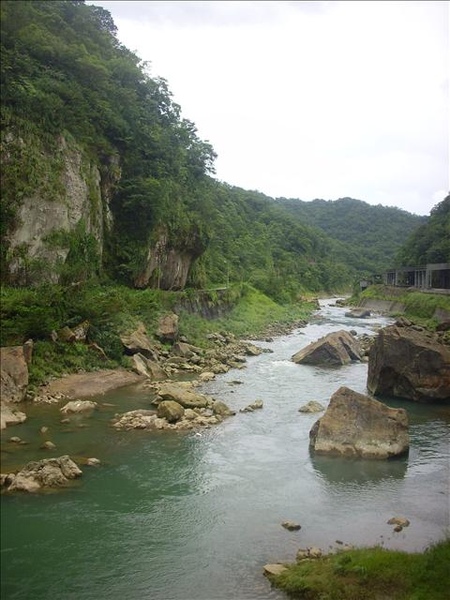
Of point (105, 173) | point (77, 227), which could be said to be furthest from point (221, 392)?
point (105, 173)

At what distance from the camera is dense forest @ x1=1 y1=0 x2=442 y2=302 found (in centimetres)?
2222

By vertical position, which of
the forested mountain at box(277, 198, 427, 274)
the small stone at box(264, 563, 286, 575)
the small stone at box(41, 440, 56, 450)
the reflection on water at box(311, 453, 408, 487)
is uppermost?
the forested mountain at box(277, 198, 427, 274)

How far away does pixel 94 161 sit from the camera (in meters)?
28.8

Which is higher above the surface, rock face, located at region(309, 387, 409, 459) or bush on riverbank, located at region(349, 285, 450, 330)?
bush on riverbank, located at region(349, 285, 450, 330)

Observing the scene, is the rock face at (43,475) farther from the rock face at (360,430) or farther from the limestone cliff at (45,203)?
the limestone cliff at (45,203)

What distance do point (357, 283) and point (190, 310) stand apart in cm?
5752

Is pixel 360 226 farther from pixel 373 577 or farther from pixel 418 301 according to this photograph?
pixel 373 577

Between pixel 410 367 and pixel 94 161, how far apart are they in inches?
767

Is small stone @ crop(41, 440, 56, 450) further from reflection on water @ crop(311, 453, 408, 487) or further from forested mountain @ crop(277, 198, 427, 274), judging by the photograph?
forested mountain @ crop(277, 198, 427, 274)

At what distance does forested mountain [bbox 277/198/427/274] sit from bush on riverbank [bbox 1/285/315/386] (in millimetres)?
83578

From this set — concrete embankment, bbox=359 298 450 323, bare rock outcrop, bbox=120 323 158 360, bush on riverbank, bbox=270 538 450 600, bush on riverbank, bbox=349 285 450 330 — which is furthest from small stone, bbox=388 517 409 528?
concrete embankment, bbox=359 298 450 323

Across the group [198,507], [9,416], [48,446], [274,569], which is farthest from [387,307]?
[274,569]

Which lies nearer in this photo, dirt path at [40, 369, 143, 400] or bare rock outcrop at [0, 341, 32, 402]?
bare rock outcrop at [0, 341, 32, 402]

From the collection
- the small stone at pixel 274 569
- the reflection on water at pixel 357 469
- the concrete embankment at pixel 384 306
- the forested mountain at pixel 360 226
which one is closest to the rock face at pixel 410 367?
the reflection on water at pixel 357 469
